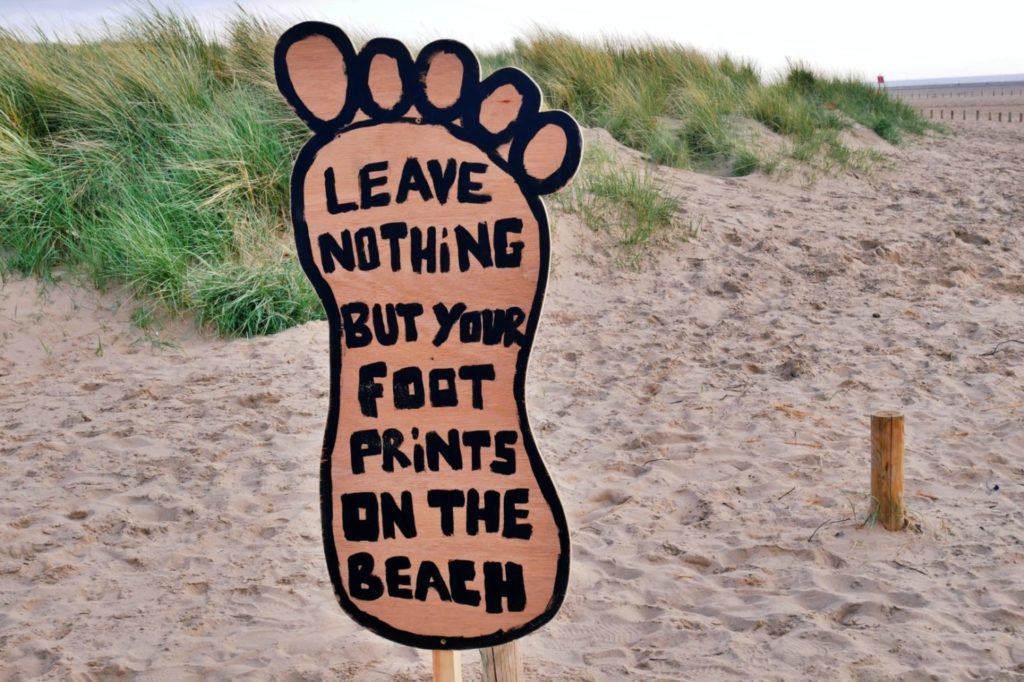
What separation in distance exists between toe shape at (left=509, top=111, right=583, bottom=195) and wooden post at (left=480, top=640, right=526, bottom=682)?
1133mm

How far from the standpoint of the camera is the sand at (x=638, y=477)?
3332 millimetres

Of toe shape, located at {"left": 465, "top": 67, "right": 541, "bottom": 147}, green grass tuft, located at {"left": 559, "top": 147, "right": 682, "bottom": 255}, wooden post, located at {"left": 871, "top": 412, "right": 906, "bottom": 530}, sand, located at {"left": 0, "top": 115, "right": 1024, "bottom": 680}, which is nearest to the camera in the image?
toe shape, located at {"left": 465, "top": 67, "right": 541, "bottom": 147}

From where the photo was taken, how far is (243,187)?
275 inches

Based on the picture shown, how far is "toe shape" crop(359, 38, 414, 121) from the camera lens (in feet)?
7.18

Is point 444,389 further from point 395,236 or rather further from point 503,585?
point 503,585

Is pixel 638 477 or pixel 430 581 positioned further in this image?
pixel 638 477

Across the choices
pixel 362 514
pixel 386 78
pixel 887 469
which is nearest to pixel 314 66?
pixel 386 78

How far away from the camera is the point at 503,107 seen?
86.1 inches

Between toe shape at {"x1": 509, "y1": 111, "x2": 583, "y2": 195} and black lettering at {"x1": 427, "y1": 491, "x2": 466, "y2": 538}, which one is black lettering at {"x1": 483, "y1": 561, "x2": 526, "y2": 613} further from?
toe shape at {"x1": 509, "y1": 111, "x2": 583, "y2": 195}

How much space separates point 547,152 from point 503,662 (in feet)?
4.13

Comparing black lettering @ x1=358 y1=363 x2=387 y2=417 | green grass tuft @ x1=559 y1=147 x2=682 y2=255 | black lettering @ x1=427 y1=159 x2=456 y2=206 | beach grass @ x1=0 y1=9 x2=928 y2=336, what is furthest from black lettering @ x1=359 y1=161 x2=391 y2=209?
green grass tuft @ x1=559 y1=147 x2=682 y2=255

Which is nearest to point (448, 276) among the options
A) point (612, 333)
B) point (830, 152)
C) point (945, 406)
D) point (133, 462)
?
point (133, 462)

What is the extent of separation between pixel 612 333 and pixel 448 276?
4.38 metres

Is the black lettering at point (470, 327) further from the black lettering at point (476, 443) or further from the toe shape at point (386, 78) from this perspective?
the toe shape at point (386, 78)
